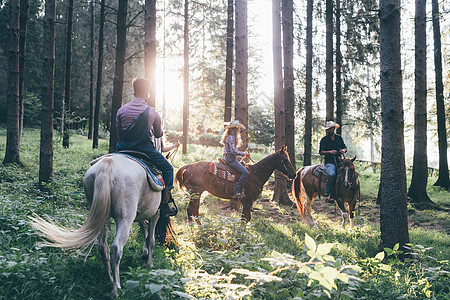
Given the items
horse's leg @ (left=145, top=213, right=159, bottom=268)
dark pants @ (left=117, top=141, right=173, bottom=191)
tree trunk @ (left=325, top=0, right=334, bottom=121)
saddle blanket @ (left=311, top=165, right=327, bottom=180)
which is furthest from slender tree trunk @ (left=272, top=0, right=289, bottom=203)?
dark pants @ (left=117, top=141, right=173, bottom=191)

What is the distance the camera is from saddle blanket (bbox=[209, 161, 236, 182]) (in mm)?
8961

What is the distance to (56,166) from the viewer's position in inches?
553

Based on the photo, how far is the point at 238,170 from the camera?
9.05 m

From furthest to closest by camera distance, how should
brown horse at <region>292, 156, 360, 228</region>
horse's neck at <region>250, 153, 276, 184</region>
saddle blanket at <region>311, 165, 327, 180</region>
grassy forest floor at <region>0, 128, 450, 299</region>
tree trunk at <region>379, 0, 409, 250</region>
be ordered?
saddle blanket at <region>311, 165, 327, 180</region> → brown horse at <region>292, 156, 360, 228</region> → horse's neck at <region>250, 153, 276, 184</region> → tree trunk at <region>379, 0, 409, 250</region> → grassy forest floor at <region>0, 128, 450, 299</region>

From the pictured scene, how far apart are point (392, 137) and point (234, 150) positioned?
13.1 ft

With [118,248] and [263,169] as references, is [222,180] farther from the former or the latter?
[118,248]

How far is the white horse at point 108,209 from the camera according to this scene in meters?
3.88

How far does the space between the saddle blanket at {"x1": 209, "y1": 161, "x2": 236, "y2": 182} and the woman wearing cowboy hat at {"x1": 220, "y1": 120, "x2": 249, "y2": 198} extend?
160 mm

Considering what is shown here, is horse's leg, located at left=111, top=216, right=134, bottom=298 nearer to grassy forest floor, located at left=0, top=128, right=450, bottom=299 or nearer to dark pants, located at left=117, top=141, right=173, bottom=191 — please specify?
grassy forest floor, located at left=0, top=128, right=450, bottom=299

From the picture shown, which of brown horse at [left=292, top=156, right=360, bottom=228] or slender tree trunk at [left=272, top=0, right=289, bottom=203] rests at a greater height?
slender tree trunk at [left=272, top=0, right=289, bottom=203]

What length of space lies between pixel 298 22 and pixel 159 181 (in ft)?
52.8

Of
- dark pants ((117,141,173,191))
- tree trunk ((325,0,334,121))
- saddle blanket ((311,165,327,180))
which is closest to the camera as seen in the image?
dark pants ((117,141,173,191))

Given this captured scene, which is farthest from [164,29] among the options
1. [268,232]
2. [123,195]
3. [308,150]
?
[123,195]

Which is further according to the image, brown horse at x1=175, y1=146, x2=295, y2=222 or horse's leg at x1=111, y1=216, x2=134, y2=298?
brown horse at x1=175, y1=146, x2=295, y2=222
